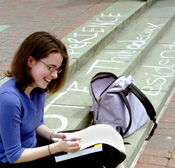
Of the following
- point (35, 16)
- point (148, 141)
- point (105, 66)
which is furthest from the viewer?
point (35, 16)

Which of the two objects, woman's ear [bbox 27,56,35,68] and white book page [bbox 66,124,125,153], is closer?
woman's ear [bbox 27,56,35,68]

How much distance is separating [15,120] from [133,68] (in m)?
2.61

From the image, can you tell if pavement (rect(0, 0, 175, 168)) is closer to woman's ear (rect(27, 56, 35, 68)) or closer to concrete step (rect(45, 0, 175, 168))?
concrete step (rect(45, 0, 175, 168))

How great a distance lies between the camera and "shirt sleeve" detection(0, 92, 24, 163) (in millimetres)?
1985

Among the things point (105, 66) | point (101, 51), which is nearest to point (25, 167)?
point (105, 66)

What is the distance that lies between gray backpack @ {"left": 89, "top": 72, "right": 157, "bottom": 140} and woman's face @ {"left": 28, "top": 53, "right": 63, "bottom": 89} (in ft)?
3.23

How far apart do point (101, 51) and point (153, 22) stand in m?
1.39

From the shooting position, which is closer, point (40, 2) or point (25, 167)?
point (25, 167)

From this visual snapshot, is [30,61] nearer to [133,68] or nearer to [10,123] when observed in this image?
[10,123]

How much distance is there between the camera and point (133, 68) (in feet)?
14.6

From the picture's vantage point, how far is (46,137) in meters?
2.44

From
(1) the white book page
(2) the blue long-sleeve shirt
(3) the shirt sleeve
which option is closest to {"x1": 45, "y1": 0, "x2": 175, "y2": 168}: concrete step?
(1) the white book page

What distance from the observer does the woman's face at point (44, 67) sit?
2.06 metres

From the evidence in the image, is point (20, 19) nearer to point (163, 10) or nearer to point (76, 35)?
point (76, 35)
